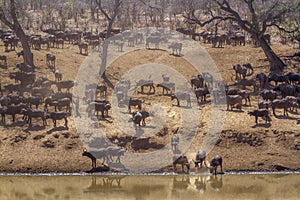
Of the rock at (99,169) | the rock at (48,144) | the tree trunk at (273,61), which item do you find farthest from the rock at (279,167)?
the tree trunk at (273,61)

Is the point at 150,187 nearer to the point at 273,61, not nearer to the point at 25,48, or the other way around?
the point at 273,61

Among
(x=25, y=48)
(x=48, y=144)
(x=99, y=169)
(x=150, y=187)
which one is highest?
(x=25, y=48)

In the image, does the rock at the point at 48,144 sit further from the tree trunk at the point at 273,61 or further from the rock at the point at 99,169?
the tree trunk at the point at 273,61

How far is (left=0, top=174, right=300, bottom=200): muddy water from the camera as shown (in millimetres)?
20141

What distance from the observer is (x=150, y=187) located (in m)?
21.0

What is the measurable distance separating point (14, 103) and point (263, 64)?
1442cm

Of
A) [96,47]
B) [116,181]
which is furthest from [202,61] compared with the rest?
[116,181]

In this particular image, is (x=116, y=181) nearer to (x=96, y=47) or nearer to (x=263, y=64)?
(x=263, y=64)

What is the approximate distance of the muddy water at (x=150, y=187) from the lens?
20141 mm

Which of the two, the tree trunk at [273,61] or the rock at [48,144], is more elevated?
the tree trunk at [273,61]

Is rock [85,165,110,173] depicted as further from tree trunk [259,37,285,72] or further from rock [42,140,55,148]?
tree trunk [259,37,285,72]

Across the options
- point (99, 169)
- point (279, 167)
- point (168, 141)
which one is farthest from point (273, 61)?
point (99, 169)

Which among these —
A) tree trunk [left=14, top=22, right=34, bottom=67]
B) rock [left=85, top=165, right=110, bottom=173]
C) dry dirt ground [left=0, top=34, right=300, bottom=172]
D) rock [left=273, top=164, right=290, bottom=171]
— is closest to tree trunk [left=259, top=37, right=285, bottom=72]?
dry dirt ground [left=0, top=34, right=300, bottom=172]

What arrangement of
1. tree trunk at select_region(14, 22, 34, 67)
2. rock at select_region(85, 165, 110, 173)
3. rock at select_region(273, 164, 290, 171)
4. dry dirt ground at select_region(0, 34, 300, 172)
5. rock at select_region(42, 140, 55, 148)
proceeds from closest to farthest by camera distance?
rock at select_region(273, 164, 290, 171) < rock at select_region(85, 165, 110, 173) < dry dirt ground at select_region(0, 34, 300, 172) < rock at select_region(42, 140, 55, 148) < tree trunk at select_region(14, 22, 34, 67)
